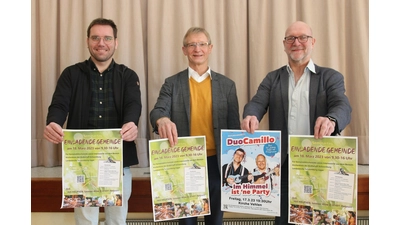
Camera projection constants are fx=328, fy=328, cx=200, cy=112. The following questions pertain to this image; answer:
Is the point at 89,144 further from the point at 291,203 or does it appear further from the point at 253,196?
the point at 291,203

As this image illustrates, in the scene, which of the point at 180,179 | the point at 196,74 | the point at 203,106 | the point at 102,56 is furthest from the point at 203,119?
the point at 102,56

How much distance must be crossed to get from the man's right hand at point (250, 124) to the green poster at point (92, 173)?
62 centimetres

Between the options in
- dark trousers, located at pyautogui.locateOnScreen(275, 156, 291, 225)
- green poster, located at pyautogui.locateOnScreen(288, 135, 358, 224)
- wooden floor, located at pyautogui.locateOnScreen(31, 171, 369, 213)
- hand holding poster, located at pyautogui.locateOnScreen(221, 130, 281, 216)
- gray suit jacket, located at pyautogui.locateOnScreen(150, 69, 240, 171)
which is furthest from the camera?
wooden floor, located at pyautogui.locateOnScreen(31, 171, 369, 213)

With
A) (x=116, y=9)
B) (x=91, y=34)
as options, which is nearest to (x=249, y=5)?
(x=116, y=9)

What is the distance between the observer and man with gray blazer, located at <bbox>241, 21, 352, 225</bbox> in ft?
5.36

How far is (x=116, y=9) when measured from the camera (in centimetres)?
257

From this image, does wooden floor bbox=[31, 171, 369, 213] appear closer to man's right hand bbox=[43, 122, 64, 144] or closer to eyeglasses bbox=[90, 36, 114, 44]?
man's right hand bbox=[43, 122, 64, 144]

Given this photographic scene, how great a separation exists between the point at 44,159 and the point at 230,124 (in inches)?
63.3

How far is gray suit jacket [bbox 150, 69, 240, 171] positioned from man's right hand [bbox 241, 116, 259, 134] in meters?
0.23

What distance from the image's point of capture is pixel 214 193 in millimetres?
1824

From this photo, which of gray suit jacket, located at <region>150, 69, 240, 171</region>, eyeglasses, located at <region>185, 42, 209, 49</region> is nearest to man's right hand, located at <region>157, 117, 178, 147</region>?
gray suit jacket, located at <region>150, 69, 240, 171</region>

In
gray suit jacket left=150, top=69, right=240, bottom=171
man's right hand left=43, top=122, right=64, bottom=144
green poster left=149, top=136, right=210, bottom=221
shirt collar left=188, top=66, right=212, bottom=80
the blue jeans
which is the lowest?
the blue jeans

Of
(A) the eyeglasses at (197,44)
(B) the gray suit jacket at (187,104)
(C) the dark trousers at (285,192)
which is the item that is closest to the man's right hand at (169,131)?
(B) the gray suit jacket at (187,104)

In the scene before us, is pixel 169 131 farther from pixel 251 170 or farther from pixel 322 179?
pixel 322 179
